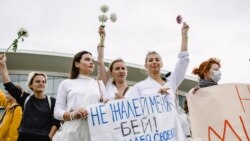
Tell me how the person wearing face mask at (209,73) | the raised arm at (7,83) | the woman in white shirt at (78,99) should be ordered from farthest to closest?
the raised arm at (7,83)
the person wearing face mask at (209,73)
the woman in white shirt at (78,99)

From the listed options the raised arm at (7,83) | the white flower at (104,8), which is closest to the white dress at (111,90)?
the white flower at (104,8)

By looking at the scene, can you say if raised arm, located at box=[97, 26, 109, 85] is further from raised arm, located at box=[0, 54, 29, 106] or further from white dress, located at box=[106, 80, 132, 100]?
raised arm, located at box=[0, 54, 29, 106]

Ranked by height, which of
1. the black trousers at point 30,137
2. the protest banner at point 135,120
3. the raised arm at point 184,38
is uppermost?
the raised arm at point 184,38

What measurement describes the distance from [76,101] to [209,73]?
151 cm

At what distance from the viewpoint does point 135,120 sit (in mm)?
3574

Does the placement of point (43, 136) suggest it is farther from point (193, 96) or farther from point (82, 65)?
point (193, 96)

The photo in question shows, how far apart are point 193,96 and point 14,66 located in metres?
23.9

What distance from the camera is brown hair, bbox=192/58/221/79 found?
412cm

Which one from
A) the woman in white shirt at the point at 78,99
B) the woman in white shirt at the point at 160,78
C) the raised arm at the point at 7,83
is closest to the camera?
the woman in white shirt at the point at 78,99

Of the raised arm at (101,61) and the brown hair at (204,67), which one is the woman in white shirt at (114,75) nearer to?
the raised arm at (101,61)

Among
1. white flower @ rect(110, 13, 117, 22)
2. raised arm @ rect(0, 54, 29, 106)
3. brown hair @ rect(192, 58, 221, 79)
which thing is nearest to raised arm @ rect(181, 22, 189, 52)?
brown hair @ rect(192, 58, 221, 79)

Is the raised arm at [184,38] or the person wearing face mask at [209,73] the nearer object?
the raised arm at [184,38]

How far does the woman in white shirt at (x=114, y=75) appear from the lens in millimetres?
3955

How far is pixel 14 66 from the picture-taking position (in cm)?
2623
